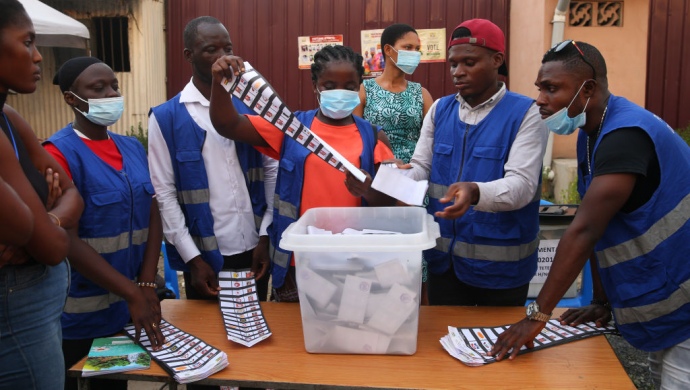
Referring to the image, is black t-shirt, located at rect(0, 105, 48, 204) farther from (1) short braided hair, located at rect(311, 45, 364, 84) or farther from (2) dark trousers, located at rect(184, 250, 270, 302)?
(1) short braided hair, located at rect(311, 45, 364, 84)

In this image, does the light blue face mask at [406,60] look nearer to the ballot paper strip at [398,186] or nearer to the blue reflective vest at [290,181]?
the blue reflective vest at [290,181]

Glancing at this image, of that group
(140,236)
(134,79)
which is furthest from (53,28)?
(140,236)

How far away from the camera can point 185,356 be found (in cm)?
200

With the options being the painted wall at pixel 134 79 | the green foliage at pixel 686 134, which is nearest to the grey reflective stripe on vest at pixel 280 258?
the green foliage at pixel 686 134

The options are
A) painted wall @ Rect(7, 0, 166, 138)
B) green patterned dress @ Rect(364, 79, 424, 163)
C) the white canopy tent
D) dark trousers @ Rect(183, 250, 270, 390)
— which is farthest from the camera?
painted wall @ Rect(7, 0, 166, 138)

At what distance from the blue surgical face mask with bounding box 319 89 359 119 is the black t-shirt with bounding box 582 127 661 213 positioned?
101 centimetres

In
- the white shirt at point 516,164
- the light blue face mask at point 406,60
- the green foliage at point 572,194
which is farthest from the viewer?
the green foliage at point 572,194

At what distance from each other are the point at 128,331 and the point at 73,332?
204 millimetres

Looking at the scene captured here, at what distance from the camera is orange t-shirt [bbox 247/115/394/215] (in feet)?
7.97

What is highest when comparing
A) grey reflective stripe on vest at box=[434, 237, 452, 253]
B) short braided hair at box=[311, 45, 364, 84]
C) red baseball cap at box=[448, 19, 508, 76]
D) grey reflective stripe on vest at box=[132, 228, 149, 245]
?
red baseball cap at box=[448, 19, 508, 76]

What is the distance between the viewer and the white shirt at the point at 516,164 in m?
2.22

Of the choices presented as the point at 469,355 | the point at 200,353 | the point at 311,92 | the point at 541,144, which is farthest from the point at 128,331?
the point at 311,92

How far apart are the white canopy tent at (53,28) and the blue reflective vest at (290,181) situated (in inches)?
197

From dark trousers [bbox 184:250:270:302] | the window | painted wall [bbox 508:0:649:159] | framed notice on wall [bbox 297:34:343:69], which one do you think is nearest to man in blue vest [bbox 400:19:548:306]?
dark trousers [bbox 184:250:270:302]
